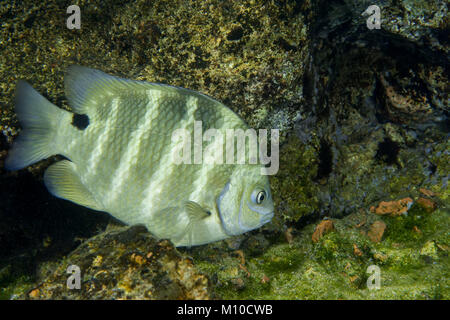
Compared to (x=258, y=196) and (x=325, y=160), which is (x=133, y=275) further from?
(x=325, y=160)

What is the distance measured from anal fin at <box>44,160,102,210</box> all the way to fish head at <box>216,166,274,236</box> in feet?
3.49

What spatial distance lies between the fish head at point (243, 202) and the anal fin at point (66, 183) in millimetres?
1064

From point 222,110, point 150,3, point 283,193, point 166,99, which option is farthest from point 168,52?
point 283,193

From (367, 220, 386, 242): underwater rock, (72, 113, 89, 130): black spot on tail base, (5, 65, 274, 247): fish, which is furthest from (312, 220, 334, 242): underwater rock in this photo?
(72, 113, 89, 130): black spot on tail base

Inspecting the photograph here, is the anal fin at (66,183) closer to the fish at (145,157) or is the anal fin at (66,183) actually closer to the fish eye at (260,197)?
the fish at (145,157)

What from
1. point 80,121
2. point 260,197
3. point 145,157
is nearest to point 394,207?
point 260,197

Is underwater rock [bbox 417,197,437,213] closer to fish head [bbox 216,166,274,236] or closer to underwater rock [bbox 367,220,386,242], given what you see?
underwater rock [bbox 367,220,386,242]

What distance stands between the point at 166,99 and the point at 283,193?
1.66 metres

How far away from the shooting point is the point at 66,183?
2.18 m

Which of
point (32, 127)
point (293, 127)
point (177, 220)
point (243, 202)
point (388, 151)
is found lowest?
point (177, 220)

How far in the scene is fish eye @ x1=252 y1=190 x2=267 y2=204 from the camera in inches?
74.6

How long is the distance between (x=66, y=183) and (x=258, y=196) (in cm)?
157

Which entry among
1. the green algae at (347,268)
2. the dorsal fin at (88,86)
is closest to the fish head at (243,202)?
the green algae at (347,268)

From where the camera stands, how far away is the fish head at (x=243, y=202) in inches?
75.9
